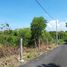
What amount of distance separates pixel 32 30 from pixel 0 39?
1026 cm

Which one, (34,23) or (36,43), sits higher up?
(34,23)

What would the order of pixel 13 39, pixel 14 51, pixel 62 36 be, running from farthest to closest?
1. pixel 62 36
2. pixel 13 39
3. pixel 14 51

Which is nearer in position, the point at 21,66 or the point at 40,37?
the point at 21,66

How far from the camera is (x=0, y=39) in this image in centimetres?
2238

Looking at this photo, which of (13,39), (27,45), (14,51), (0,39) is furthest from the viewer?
(27,45)

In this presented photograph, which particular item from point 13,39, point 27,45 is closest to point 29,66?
point 13,39

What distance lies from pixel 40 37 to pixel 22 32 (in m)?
2.67

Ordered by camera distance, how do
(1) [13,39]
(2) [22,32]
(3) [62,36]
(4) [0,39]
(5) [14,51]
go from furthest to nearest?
1. (3) [62,36]
2. (2) [22,32]
3. (1) [13,39]
4. (4) [0,39]
5. (5) [14,51]

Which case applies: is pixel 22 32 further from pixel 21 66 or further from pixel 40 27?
pixel 21 66

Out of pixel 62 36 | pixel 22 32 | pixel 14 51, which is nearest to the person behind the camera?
pixel 14 51

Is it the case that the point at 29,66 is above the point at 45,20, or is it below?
below

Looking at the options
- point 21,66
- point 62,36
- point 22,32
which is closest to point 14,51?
point 21,66

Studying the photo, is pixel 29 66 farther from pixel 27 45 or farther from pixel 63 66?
pixel 27 45

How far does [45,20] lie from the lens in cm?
3259
